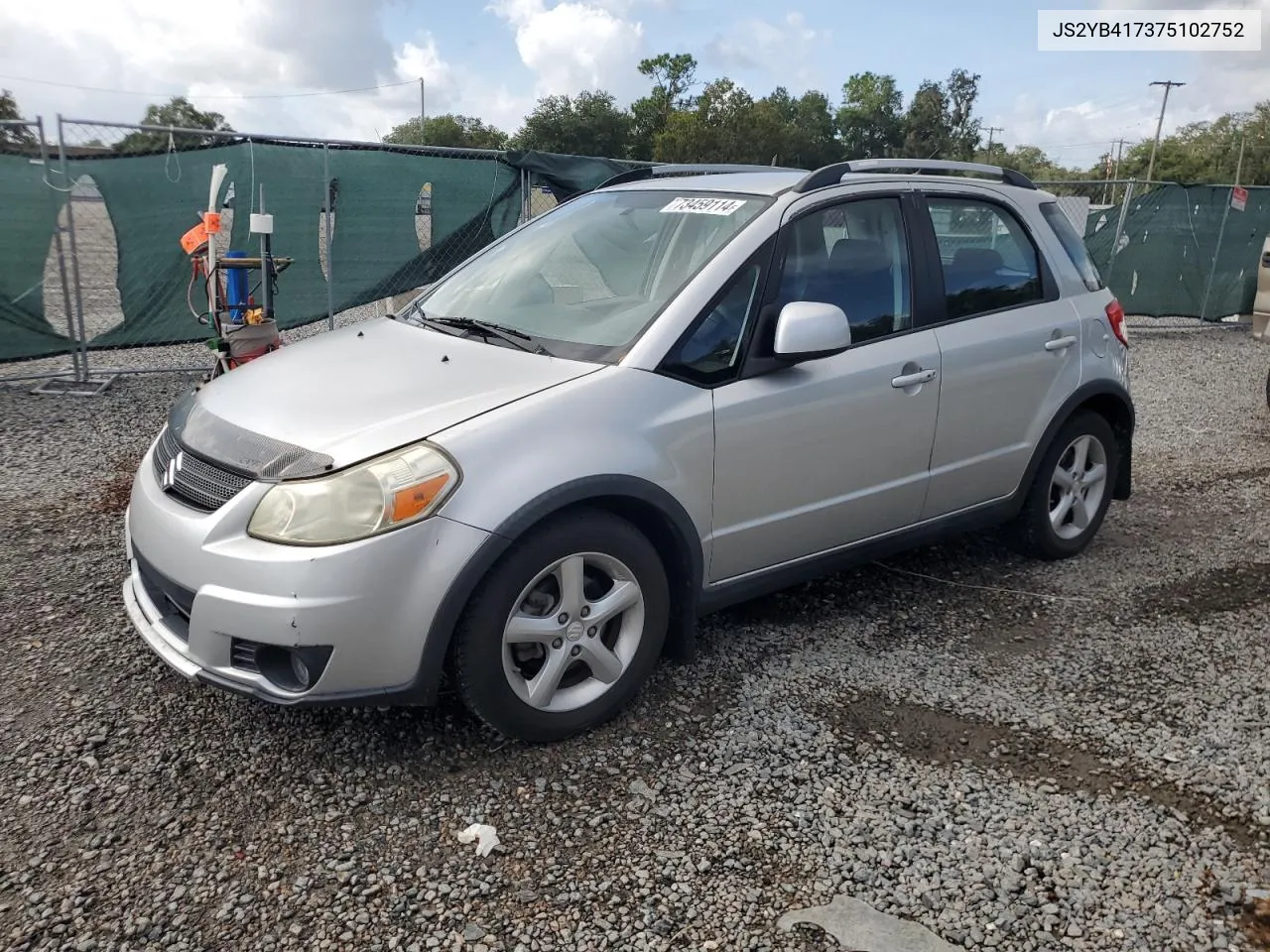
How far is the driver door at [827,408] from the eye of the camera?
11.1ft

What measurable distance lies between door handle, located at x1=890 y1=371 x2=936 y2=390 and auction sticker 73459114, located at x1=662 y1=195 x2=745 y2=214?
90 centimetres

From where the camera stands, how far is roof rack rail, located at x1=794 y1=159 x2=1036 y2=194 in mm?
3771

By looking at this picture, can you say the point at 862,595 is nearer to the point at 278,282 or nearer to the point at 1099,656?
the point at 1099,656

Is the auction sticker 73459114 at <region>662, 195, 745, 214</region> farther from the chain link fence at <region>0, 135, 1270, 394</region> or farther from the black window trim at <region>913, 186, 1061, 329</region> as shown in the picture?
the chain link fence at <region>0, 135, 1270, 394</region>

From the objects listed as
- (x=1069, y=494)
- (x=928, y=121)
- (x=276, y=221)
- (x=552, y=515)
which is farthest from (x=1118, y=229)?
(x=928, y=121)

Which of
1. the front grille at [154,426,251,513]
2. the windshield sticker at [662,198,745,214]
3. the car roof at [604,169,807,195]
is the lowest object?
the front grille at [154,426,251,513]

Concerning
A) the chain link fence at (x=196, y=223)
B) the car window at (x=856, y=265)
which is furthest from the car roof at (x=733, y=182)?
the chain link fence at (x=196, y=223)

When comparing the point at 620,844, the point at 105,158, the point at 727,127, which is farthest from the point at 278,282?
the point at 727,127

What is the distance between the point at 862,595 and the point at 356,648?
248 cm

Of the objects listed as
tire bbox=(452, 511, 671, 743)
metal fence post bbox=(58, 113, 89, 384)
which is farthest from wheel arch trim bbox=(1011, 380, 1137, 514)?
metal fence post bbox=(58, 113, 89, 384)

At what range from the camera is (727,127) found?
6988 centimetres

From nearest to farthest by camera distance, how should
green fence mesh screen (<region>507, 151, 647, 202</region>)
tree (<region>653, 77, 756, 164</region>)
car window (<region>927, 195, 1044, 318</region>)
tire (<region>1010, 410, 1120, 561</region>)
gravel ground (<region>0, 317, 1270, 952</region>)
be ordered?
gravel ground (<region>0, 317, 1270, 952</region>) → car window (<region>927, 195, 1044, 318</region>) → tire (<region>1010, 410, 1120, 561</region>) → green fence mesh screen (<region>507, 151, 647, 202</region>) → tree (<region>653, 77, 756, 164</region>)

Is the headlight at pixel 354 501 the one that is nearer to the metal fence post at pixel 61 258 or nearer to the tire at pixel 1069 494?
the tire at pixel 1069 494

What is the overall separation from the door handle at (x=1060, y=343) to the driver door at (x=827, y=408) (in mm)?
795
